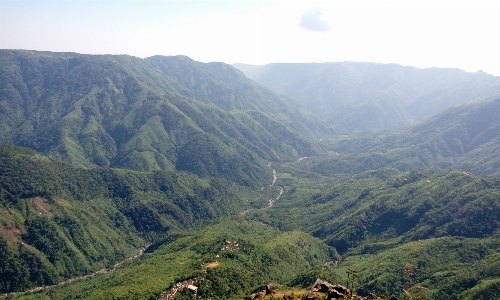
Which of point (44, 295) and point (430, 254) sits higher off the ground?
point (430, 254)

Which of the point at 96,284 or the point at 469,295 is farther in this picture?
the point at 96,284

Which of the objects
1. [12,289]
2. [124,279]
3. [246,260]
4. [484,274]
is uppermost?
[484,274]

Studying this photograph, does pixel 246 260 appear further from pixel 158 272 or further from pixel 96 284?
Result: pixel 96 284

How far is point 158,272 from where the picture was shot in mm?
168500

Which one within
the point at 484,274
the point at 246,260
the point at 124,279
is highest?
the point at 484,274

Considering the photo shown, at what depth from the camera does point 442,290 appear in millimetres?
164500

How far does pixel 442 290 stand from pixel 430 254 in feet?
120

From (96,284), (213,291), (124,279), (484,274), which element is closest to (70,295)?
(96,284)

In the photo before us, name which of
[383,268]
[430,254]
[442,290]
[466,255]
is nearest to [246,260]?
[383,268]

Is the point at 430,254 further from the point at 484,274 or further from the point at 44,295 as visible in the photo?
the point at 44,295

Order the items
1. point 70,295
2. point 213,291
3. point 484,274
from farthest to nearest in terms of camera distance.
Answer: point 70,295 → point 484,274 → point 213,291

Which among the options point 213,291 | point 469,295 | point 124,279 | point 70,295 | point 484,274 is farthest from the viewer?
point 70,295

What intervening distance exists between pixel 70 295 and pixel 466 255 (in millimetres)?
210257

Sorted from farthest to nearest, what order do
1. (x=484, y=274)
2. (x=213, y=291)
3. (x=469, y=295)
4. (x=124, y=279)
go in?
(x=124, y=279), (x=484, y=274), (x=469, y=295), (x=213, y=291)
